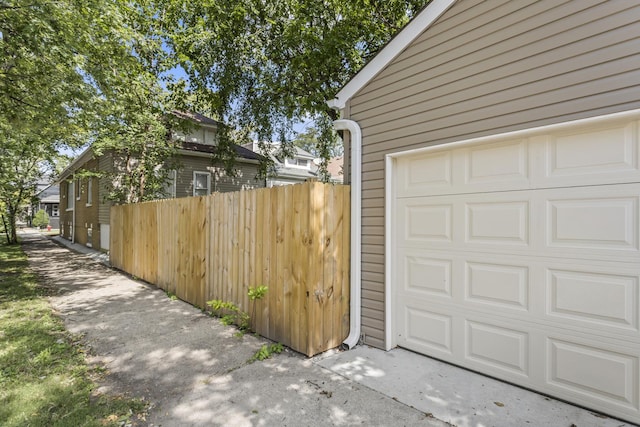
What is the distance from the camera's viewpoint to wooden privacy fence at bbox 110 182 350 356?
3.70 meters

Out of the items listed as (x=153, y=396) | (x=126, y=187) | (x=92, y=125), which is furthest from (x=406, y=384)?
(x=126, y=187)

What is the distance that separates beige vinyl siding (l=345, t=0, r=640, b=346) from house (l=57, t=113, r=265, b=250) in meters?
9.39

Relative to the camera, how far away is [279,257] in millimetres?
4039

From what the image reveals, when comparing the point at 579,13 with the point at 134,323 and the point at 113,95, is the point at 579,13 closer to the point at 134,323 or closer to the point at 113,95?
the point at 134,323

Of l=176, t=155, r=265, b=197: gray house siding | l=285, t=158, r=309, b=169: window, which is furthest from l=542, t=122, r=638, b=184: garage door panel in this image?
l=285, t=158, r=309, b=169: window

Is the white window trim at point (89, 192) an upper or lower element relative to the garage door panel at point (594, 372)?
upper

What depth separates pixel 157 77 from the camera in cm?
1058

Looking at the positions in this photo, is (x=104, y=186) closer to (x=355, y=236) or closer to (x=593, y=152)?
(x=355, y=236)

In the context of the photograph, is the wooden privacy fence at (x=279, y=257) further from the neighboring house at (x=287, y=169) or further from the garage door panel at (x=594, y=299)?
the neighboring house at (x=287, y=169)

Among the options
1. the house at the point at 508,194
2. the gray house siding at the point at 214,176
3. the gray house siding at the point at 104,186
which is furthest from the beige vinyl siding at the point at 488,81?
the gray house siding at the point at 104,186

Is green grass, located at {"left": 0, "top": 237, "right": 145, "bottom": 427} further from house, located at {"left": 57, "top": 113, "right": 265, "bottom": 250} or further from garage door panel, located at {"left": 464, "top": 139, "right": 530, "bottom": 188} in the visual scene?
house, located at {"left": 57, "top": 113, "right": 265, "bottom": 250}

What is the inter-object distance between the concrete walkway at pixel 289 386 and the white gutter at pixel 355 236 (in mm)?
227

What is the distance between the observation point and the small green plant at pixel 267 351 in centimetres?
365

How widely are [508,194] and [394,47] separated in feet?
6.86
